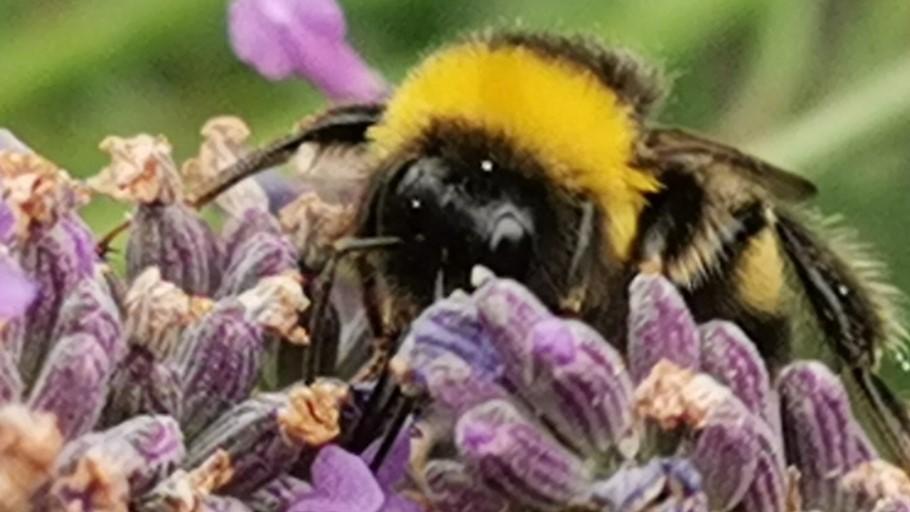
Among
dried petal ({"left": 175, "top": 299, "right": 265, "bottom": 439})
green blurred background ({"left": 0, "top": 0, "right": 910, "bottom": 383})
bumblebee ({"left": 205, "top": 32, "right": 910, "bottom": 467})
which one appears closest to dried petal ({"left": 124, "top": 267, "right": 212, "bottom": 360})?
dried petal ({"left": 175, "top": 299, "right": 265, "bottom": 439})

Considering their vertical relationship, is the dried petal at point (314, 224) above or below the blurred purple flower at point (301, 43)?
below

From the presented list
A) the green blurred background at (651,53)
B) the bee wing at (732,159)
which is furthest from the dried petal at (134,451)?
the green blurred background at (651,53)

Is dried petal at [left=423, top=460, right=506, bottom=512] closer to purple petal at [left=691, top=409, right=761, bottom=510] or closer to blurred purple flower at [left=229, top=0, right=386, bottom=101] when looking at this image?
purple petal at [left=691, top=409, right=761, bottom=510]

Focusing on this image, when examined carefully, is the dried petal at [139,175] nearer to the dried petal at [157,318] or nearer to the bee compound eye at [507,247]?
the dried petal at [157,318]

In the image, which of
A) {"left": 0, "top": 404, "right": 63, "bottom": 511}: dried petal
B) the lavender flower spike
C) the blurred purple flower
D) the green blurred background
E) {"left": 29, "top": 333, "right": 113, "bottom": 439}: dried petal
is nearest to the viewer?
{"left": 0, "top": 404, "right": 63, "bottom": 511}: dried petal

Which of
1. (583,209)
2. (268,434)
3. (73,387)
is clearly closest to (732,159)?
(583,209)

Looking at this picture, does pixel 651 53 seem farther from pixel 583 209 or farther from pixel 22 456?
pixel 22 456

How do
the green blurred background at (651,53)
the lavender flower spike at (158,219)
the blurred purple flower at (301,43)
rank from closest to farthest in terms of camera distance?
the lavender flower spike at (158,219) < the blurred purple flower at (301,43) < the green blurred background at (651,53)
